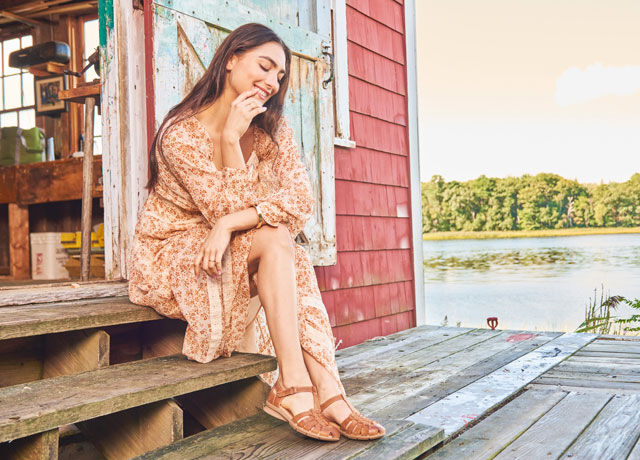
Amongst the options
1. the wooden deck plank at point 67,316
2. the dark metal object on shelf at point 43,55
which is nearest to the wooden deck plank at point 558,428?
the wooden deck plank at point 67,316

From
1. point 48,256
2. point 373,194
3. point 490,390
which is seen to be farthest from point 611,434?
point 48,256

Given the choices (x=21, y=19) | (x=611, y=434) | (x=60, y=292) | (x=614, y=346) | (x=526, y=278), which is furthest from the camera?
(x=526, y=278)

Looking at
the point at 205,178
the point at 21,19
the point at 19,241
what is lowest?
the point at 19,241

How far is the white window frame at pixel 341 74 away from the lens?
361 cm

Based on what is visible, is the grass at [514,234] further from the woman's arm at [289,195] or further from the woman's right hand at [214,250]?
the woman's right hand at [214,250]

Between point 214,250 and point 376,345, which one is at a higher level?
point 214,250

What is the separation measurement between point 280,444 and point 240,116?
94 centimetres

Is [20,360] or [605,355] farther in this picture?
[605,355]

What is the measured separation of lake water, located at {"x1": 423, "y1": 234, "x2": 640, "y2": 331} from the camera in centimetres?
1395

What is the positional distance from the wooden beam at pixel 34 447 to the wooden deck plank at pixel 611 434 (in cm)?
124

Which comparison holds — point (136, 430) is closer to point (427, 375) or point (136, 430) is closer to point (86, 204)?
point (427, 375)

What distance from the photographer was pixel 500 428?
73.8 inches

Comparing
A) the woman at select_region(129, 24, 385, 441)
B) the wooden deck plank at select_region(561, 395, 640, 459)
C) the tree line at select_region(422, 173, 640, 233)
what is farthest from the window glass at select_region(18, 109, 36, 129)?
the tree line at select_region(422, 173, 640, 233)

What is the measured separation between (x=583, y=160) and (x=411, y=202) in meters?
28.0
